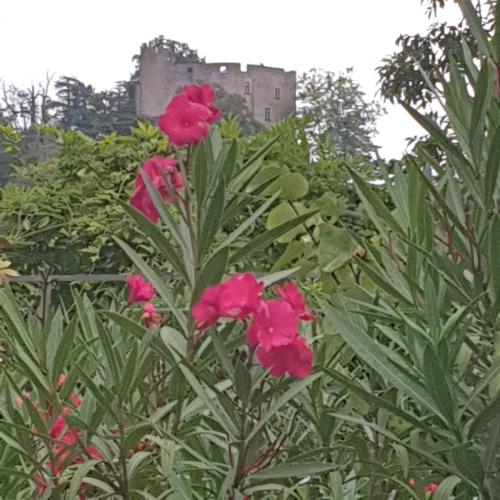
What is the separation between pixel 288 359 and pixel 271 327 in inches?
1.3

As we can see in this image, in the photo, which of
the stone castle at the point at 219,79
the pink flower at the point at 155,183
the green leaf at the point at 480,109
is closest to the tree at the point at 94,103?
the stone castle at the point at 219,79

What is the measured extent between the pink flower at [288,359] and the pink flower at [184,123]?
276 millimetres

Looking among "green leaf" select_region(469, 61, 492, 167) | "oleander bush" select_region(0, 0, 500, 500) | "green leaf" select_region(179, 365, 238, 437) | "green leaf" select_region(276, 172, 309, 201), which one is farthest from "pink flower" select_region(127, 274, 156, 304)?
"green leaf" select_region(276, 172, 309, 201)

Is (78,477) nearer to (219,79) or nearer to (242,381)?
(242,381)

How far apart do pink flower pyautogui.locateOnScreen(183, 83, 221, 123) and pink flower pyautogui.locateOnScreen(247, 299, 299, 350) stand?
0.90 feet

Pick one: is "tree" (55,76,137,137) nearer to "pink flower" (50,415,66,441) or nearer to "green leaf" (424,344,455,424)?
"pink flower" (50,415,66,441)

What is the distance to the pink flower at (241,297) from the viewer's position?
0.83m

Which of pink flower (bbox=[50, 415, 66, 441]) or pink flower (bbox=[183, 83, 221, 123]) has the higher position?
pink flower (bbox=[183, 83, 221, 123])

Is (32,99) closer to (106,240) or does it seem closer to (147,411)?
(106,240)

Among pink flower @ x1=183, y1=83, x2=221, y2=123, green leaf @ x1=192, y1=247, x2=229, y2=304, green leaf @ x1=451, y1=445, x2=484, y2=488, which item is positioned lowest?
green leaf @ x1=451, y1=445, x2=484, y2=488

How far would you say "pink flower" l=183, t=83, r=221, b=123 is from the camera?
100 centimetres

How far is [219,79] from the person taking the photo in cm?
1112

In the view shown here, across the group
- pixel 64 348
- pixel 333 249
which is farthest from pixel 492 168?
pixel 333 249

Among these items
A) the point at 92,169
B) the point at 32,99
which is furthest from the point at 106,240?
the point at 32,99
